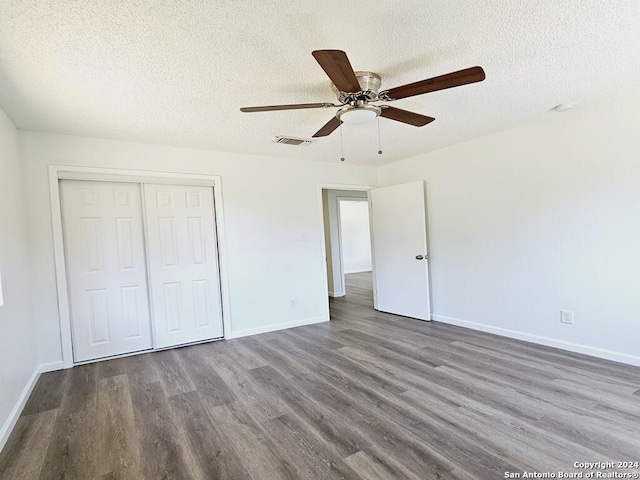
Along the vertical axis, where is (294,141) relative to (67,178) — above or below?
above

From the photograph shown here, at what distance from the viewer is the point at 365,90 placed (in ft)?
7.11

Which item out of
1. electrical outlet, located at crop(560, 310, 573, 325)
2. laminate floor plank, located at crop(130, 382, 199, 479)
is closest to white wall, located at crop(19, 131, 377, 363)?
laminate floor plank, located at crop(130, 382, 199, 479)

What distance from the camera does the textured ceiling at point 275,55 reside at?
1634mm

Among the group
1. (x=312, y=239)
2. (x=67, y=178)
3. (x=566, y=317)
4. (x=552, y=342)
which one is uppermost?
(x=67, y=178)

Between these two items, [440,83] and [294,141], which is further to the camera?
[294,141]

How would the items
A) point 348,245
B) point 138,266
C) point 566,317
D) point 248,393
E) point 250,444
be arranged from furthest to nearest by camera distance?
point 348,245 < point 138,266 < point 566,317 < point 248,393 < point 250,444

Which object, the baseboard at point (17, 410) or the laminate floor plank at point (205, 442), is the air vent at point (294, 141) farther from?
the baseboard at point (17, 410)

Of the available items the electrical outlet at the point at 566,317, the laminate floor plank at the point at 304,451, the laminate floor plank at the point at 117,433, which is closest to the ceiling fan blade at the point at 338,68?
the laminate floor plank at the point at 304,451

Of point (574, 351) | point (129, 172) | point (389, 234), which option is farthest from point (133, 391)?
point (574, 351)

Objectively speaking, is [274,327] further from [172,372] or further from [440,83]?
[440,83]

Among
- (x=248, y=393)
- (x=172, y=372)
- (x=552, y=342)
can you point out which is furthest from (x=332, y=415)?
(x=552, y=342)

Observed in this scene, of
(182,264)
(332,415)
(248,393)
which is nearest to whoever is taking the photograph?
(332,415)

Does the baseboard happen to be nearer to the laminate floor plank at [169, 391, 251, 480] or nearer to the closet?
the closet

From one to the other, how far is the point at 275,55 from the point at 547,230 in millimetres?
3097
